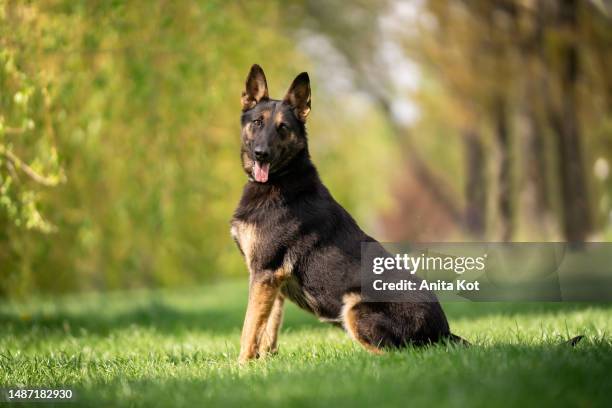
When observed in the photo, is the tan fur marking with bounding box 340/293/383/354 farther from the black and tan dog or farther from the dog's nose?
the dog's nose

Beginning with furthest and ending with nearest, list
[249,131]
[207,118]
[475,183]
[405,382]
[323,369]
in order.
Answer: [475,183] < [207,118] < [249,131] < [323,369] < [405,382]

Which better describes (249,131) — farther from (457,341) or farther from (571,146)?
(571,146)

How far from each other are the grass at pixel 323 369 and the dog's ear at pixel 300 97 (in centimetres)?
203

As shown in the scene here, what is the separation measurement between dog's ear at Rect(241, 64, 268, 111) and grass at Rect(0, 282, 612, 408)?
2.16 meters

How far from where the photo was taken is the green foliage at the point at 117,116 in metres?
→ 8.53

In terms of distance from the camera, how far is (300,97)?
19.9 feet

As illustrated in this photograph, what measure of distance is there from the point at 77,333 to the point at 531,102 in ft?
35.4

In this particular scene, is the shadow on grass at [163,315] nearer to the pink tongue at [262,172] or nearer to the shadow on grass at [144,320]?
the shadow on grass at [144,320]

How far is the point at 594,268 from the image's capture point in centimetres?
1130

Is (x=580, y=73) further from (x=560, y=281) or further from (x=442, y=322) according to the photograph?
(x=442, y=322)

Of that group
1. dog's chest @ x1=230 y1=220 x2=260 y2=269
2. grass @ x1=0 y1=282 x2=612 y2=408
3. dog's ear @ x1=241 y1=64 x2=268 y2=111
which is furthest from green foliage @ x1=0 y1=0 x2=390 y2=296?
dog's chest @ x1=230 y1=220 x2=260 y2=269

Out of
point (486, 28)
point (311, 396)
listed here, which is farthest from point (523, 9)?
point (311, 396)

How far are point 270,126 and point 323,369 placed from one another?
2070 millimetres

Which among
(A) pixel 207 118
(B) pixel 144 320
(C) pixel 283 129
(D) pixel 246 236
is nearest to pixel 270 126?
(C) pixel 283 129
